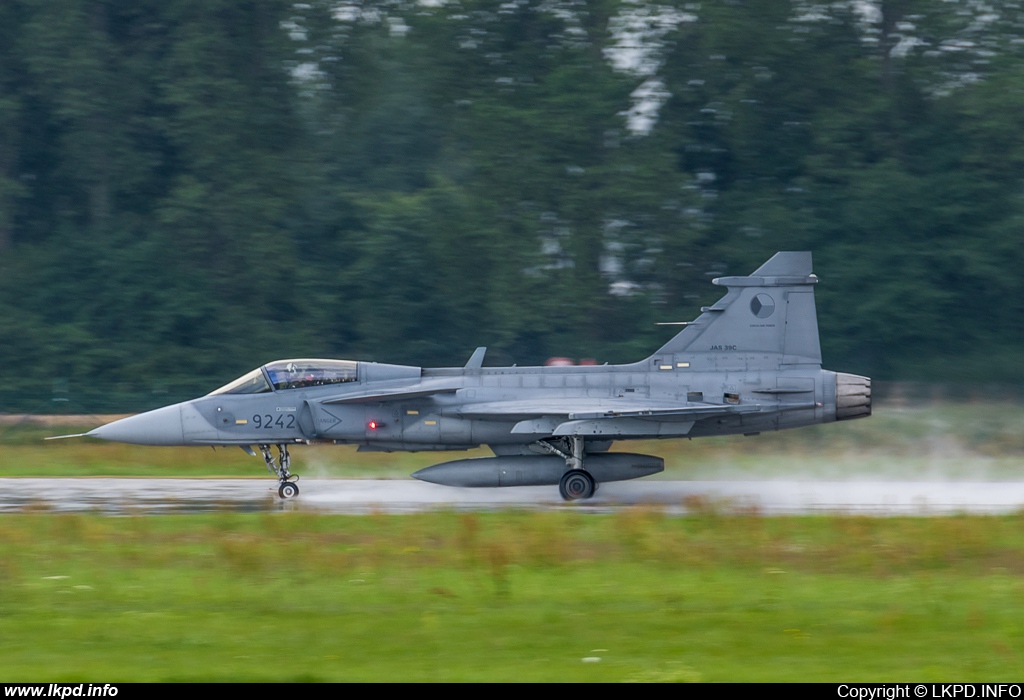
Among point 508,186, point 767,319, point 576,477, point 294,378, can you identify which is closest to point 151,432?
point 294,378

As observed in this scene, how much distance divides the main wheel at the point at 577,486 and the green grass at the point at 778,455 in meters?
4.30

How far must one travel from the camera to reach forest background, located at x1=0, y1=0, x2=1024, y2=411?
119ft

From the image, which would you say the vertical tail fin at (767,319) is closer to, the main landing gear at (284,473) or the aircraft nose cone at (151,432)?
the main landing gear at (284,473)

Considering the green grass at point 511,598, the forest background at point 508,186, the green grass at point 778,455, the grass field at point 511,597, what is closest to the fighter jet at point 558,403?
the grass field at point 511,597

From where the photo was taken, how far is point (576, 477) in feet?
57.3

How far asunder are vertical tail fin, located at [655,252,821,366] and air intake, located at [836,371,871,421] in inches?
23.9

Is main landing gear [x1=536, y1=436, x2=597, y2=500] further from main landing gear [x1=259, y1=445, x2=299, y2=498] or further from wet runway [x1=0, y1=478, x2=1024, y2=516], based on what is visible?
main landing gear [x1=259, y1=445, x2=299, y2=498]

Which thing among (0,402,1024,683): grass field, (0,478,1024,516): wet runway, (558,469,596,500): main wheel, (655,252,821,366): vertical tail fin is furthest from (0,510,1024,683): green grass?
(655,252,821,366): vertical tail fin

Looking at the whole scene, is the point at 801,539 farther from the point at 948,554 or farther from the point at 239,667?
the point at 239,667

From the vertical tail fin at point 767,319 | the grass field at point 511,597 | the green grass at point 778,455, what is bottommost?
the green grass at point 778,455

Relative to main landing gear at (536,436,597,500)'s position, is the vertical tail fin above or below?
above

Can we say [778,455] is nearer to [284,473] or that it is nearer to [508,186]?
[284,473]

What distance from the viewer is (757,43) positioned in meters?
38.4

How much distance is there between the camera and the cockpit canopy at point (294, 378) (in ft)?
61.4
